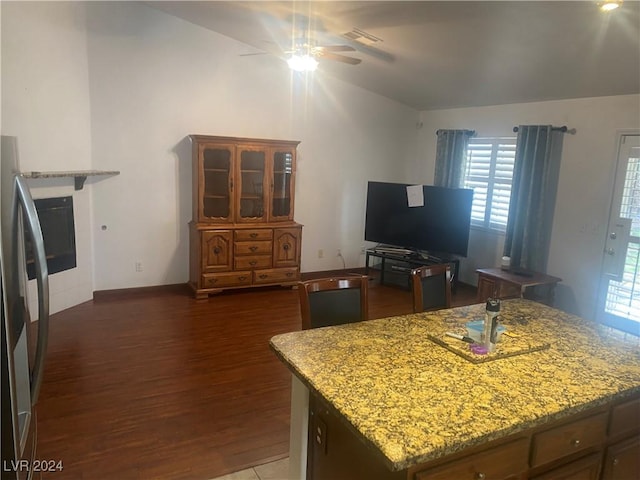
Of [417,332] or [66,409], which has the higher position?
[417,332]

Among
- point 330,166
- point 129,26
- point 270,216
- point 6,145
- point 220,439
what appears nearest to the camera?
Result: point 6,145

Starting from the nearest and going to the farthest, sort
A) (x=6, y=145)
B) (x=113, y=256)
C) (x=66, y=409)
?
(x=6, y=145)
(x=66, y=409)
(x=113, y=256)

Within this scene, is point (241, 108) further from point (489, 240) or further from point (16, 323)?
point (16, 323)

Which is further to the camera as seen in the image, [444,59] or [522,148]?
[522,148]

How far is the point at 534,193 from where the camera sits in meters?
4.86

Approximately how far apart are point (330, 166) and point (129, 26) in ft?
9.57

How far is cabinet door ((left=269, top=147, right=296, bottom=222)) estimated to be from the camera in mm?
5512

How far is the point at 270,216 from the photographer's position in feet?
18.1

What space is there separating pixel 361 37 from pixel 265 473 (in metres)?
3.68

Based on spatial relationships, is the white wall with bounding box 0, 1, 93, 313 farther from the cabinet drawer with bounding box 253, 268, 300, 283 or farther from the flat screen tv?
the flat screen tv

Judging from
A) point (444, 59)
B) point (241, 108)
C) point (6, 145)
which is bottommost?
point (6, 145)

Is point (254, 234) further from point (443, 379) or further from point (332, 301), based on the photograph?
point (443, 379)

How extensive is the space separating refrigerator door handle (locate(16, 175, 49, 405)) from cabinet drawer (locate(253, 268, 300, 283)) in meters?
4.12

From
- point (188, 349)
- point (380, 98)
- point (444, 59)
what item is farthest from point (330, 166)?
point (188, 349)
